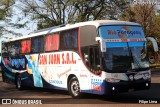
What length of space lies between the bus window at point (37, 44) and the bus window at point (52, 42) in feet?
2.03

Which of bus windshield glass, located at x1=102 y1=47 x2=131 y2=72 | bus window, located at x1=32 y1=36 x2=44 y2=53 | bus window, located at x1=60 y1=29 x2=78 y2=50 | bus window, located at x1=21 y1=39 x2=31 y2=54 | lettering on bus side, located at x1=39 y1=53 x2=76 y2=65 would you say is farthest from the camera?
bus window, located at x1=21 y1=39 x2=31 y2=54

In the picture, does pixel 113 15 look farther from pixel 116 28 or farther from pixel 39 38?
pixel 116 28

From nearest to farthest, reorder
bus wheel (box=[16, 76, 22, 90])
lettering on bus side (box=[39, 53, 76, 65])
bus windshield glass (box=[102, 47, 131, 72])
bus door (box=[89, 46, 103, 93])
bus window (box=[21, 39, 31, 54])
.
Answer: bus windshield glass (box=[102, 47, 131, 72]) < bus door (box=[89, 46, 103, 93]) < lettering on bus side (box=[39, 53, 76, 65]) < bus window (box=[21, 39, 31, 54]) < bus wheel (box=[16, 76, 22, 90])

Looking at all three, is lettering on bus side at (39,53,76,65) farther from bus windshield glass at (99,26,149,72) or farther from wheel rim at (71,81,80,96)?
bus windshield glass at (99,26,149,72)

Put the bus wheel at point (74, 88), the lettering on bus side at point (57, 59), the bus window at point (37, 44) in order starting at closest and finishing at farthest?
the bus wheel at point (74, 88), the lettering on bus side at point (57, 59), the bus window at point (37, 44)

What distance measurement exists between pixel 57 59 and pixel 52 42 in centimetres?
101

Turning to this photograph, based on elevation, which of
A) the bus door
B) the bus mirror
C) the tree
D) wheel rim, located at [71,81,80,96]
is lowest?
wheel rim, located at [71,81,80,96]

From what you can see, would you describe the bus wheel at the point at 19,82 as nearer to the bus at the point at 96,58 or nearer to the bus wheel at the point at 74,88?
the bus at the point at 96,58

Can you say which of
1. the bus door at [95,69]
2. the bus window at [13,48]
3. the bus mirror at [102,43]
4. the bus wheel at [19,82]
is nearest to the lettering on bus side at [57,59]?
the bus door at [95,69]

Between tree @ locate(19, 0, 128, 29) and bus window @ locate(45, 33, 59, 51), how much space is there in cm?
1810

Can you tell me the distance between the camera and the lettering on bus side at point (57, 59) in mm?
15712

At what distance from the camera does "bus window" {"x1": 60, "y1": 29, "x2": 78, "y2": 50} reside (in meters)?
15.3

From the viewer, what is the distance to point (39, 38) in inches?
746

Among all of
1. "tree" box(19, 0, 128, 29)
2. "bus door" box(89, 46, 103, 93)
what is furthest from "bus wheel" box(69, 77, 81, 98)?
"tree" box(19, 0, 128, 29)
